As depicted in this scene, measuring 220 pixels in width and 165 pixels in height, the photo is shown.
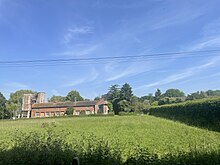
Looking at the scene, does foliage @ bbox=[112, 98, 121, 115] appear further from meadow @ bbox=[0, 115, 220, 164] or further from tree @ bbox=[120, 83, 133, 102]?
meadow @ bbox=[0, 115, 220, 164]

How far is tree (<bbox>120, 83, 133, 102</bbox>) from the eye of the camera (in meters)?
69.6

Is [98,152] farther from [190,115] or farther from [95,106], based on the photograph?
[95,106]

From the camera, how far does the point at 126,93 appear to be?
73.1 m

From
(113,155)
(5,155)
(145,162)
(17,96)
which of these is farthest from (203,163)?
(17,96)

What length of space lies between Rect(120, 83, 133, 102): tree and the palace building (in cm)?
649

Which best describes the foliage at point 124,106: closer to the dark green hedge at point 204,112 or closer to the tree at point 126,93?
the tree at point 126,93

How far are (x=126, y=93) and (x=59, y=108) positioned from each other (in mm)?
22603

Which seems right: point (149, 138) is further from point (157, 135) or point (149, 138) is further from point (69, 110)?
point (69, 110)

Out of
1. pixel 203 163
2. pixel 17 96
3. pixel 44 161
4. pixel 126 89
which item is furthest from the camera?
pixel 17 96

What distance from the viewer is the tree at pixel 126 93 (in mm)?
69600

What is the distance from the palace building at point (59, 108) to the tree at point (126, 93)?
6488mm

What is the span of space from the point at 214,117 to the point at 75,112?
54499 mm

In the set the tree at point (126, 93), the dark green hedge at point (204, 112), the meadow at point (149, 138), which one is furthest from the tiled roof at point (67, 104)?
the meadow at point (149, 138)

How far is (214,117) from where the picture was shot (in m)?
19.5
